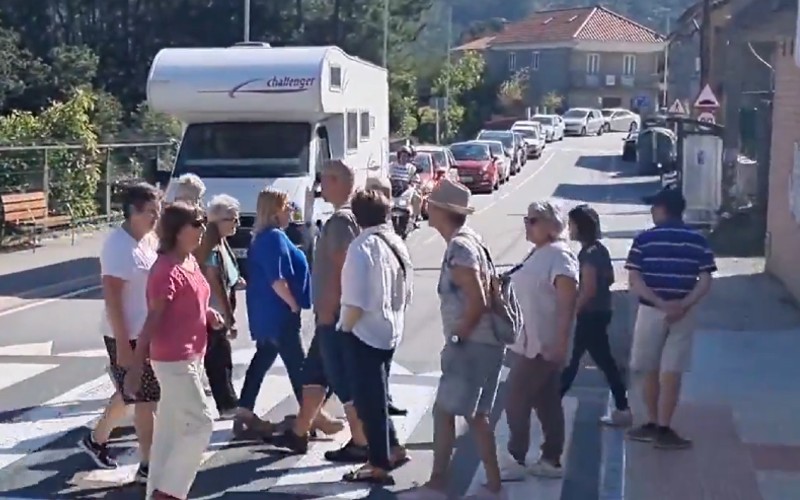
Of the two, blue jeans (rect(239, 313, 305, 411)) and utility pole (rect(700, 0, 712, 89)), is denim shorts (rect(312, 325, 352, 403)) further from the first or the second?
utility pole (rect(700, 0, 712, 89))

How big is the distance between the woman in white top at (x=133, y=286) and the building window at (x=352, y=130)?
1182cm

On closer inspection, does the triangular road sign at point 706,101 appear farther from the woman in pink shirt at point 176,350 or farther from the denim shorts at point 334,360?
the woman in pink shirt at point 176,350

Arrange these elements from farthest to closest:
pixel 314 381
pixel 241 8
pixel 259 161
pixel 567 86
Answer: pixel 567 86 < pixel 241 8 < pixel 259 161 < pixel 314 381

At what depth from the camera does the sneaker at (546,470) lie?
8180mm

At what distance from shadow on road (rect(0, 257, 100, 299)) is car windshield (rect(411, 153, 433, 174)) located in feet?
38.0

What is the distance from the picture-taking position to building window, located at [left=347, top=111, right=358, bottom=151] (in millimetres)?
19453

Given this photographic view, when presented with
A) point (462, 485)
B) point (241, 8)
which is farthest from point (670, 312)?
point (241, 8)

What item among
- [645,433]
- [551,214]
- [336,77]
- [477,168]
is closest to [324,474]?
[551,214]

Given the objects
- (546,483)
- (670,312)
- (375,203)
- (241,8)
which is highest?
(241,8)

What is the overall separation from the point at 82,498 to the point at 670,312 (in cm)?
389

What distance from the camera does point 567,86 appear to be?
303ft

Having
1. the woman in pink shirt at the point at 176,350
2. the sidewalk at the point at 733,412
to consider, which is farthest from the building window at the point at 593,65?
the woman in pink shirt at the point at 176,350

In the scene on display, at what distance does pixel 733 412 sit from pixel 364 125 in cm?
1145

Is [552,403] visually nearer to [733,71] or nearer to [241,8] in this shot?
[733,71]
